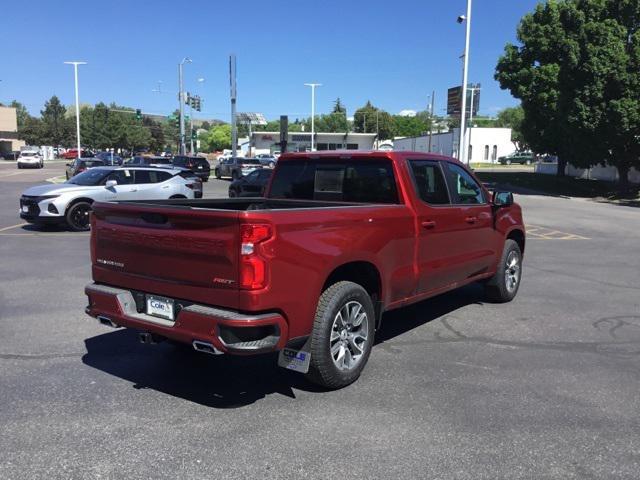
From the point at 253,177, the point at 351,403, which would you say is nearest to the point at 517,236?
the point at 351,403

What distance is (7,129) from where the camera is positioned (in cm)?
9294

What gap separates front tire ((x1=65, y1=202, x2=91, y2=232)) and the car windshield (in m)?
A: 0.75

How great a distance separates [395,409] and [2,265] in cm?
792

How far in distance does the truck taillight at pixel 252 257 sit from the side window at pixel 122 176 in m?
11.8

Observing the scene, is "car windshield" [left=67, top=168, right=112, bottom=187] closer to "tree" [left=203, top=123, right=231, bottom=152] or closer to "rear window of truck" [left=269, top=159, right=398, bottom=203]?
"rear window of truck" [left=269, top=159, right=398, bottom=203]

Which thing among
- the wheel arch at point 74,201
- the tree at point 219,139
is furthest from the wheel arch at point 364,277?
the tree at point 219,139

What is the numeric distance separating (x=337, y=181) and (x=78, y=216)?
9.75 meters

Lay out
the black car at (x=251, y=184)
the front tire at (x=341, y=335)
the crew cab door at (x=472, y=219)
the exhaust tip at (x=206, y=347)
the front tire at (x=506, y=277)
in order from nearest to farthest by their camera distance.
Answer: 1. the exhaust tip at (x=206, y=347)
2. the front tire at (x=341, y=335)
3. the crew cab door at (x=472, y=219)
4. the front tire at (x=506, y=277)
5. the black car at (x=251, y=184)

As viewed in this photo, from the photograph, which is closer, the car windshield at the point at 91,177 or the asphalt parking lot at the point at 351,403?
the asphalt parking lot at the point at 351,403

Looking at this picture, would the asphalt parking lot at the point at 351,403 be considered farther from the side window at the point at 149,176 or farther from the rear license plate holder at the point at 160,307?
the side window at the point at 149,176

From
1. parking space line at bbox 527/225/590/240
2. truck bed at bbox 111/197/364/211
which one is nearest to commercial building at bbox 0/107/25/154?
parking space line at bbox 527/225/590/240

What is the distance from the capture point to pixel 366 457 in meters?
3.47

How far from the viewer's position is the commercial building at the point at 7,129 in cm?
9106

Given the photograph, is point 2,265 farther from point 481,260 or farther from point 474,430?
point 474,430
